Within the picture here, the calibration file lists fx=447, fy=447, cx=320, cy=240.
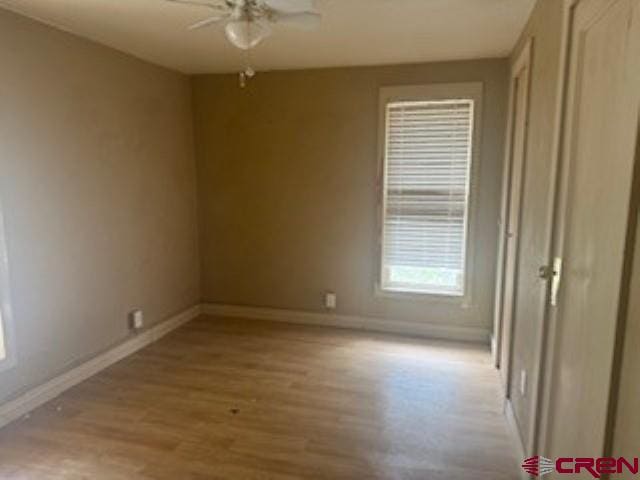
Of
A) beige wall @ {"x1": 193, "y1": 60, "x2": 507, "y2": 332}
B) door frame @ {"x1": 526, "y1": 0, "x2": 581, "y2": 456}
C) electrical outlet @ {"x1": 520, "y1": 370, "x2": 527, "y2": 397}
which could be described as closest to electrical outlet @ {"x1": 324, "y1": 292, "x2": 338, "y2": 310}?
beige wall @ {"x1": 193, "y1": 60, "x2": 507, "y2": 332}

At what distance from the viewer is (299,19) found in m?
2.02

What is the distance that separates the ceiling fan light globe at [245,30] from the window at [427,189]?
196 centimetres

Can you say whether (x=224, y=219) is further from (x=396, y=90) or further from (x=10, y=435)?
(x=10, y=435)

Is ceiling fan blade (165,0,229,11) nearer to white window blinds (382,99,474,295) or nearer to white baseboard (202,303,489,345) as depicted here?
white window blinds (382,99,474,295)

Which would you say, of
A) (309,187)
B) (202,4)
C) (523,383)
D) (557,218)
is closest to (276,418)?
(523,383)

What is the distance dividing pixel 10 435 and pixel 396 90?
3.51m

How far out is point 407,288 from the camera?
156 inches

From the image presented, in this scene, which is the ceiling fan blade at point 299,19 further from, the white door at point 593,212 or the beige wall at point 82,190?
the beige wall at point 82,190

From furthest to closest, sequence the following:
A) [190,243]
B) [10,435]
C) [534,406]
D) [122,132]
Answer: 1. [190,243]
2. [122,132]
3. [10,435]
4. [534,406]

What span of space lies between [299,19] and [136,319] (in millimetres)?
2652

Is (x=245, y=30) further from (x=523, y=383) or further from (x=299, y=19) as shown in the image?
(x=523, y=383)

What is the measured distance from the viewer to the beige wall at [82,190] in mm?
2600

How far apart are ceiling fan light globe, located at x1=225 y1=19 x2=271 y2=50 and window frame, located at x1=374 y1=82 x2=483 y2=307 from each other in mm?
1932

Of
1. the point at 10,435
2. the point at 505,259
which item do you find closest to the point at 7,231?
the point at 10,435
